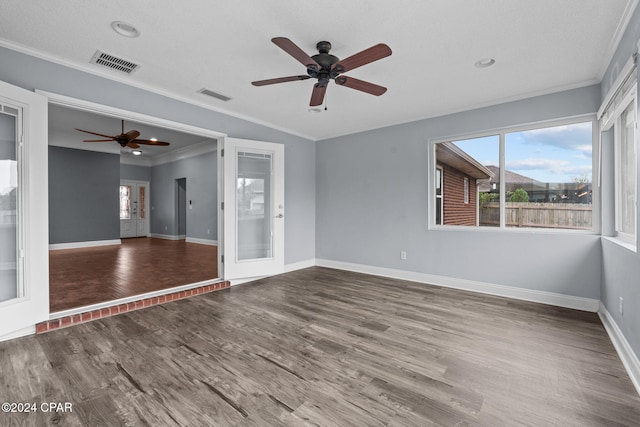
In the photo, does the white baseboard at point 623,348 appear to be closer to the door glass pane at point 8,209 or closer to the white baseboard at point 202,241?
the door glass pane at point 8,209

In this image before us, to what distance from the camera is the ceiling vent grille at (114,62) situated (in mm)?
2868

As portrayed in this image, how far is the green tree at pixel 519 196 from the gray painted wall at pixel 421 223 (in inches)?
17.2

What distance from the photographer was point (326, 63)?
2557 millimetres

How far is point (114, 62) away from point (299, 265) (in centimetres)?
402

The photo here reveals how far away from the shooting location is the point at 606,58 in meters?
2.84

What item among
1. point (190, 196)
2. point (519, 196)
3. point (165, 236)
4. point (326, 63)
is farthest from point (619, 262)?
point (165, 236)

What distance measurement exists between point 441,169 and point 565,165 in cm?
150

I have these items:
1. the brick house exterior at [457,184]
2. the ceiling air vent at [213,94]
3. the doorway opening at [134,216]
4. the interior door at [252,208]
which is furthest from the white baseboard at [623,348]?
the ceiling air vent at [213,94]

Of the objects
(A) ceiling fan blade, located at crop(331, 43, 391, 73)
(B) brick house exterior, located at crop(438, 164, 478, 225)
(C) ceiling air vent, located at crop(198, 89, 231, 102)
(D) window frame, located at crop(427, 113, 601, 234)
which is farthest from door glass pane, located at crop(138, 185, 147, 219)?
(A) ceiling fan blade, located at crop(331, 43, 391, 73)

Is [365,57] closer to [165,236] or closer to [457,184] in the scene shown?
[457,184]

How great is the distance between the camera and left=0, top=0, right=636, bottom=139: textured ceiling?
220 cm

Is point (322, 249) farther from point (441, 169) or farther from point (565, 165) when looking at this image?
point (565, 165)

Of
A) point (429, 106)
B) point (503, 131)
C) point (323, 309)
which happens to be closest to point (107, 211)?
point (323, 309)

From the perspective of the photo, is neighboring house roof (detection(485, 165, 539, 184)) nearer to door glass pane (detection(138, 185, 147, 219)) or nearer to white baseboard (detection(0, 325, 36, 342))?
white baseboard (detection(0, 325, 36, 342))
